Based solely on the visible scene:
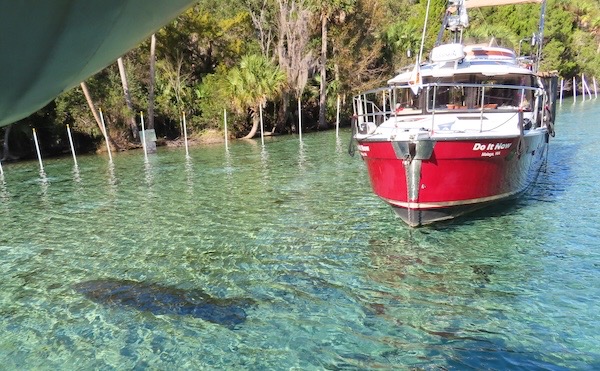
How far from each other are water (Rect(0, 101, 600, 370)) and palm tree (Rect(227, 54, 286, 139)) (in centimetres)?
1825

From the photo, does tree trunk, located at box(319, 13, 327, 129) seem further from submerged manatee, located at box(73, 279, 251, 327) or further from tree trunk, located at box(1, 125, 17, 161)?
submerged manatee, located at box(73, 279, 251, 327)

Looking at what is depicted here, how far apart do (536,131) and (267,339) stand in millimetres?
8798

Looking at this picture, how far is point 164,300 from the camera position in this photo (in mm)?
7051

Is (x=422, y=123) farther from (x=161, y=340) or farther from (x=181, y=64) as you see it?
(x=181, y=64)

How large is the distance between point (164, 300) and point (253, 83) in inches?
1042

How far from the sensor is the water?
549cm

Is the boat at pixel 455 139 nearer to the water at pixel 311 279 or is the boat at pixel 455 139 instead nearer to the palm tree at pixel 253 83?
the water at pixel 311 279

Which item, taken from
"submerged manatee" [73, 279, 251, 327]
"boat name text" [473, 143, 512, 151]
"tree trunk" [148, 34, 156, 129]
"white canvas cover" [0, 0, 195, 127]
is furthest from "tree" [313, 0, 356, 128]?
"white canvas cover" [0, 0, 195, 127]

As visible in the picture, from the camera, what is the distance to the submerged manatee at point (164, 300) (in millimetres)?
6512

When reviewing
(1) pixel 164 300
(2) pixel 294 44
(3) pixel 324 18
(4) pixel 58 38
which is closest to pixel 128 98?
(2) pixel 294 44

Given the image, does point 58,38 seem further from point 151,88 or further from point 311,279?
point 151,88

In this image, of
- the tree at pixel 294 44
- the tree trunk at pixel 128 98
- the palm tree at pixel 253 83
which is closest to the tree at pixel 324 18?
the tree at pixel 294 44

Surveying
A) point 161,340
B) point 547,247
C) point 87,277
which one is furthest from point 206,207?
point 547,247

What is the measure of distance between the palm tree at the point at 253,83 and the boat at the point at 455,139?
2025 cm
